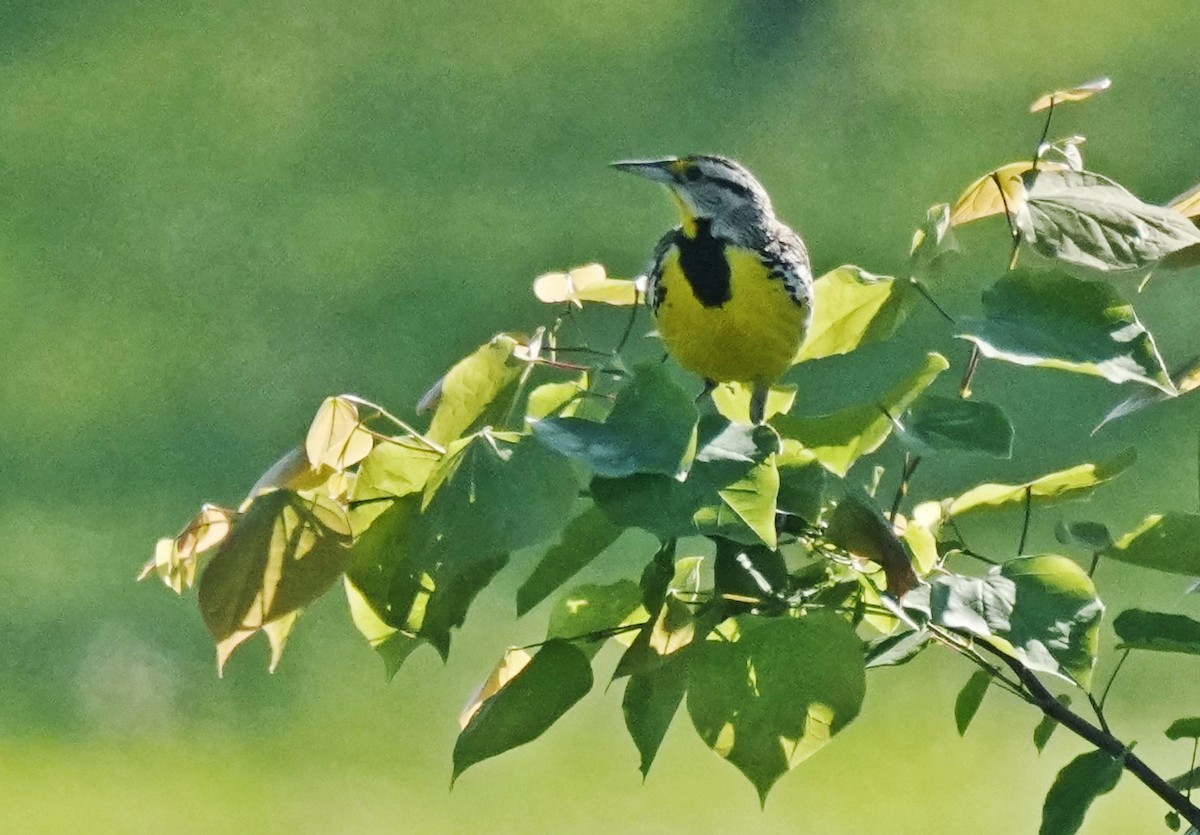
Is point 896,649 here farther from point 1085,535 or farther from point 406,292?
point 406,292

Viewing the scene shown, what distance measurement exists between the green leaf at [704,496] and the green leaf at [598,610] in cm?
11

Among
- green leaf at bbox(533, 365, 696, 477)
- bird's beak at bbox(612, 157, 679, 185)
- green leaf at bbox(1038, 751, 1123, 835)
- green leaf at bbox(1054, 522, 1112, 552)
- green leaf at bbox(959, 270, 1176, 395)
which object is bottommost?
green leaf at bbox(1038, 751, 1123, 835)

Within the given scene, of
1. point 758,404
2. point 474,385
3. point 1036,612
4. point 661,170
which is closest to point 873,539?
point 1036,612

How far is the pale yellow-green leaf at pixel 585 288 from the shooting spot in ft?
2.24

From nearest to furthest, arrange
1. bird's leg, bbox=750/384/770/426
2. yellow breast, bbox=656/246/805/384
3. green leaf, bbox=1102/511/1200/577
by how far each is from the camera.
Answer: green leaf, bbox=1102/511/1200/577
bird's leg, bbox=750/384/770/426
yellow breast, bbox=656/246/805/384

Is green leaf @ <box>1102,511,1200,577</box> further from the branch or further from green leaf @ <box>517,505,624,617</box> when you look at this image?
green leaf @ <box>517,505,624,617</box>

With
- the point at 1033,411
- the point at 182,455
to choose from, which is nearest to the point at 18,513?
the point at 182,455

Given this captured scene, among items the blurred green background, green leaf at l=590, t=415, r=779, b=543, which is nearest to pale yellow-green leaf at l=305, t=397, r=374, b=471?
green leaf at l=590, t=415, r=779, b=543

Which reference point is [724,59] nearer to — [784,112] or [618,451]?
[784,112]

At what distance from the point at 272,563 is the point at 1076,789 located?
0.27 metres

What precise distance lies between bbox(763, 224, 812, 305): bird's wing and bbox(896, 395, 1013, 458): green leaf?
1.35 ft

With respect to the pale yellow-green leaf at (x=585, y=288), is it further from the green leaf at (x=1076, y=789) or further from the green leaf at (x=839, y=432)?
the green leaf at (x=1076, y=789)

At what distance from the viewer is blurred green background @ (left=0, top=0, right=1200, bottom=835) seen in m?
2.04

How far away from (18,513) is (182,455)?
255mm
